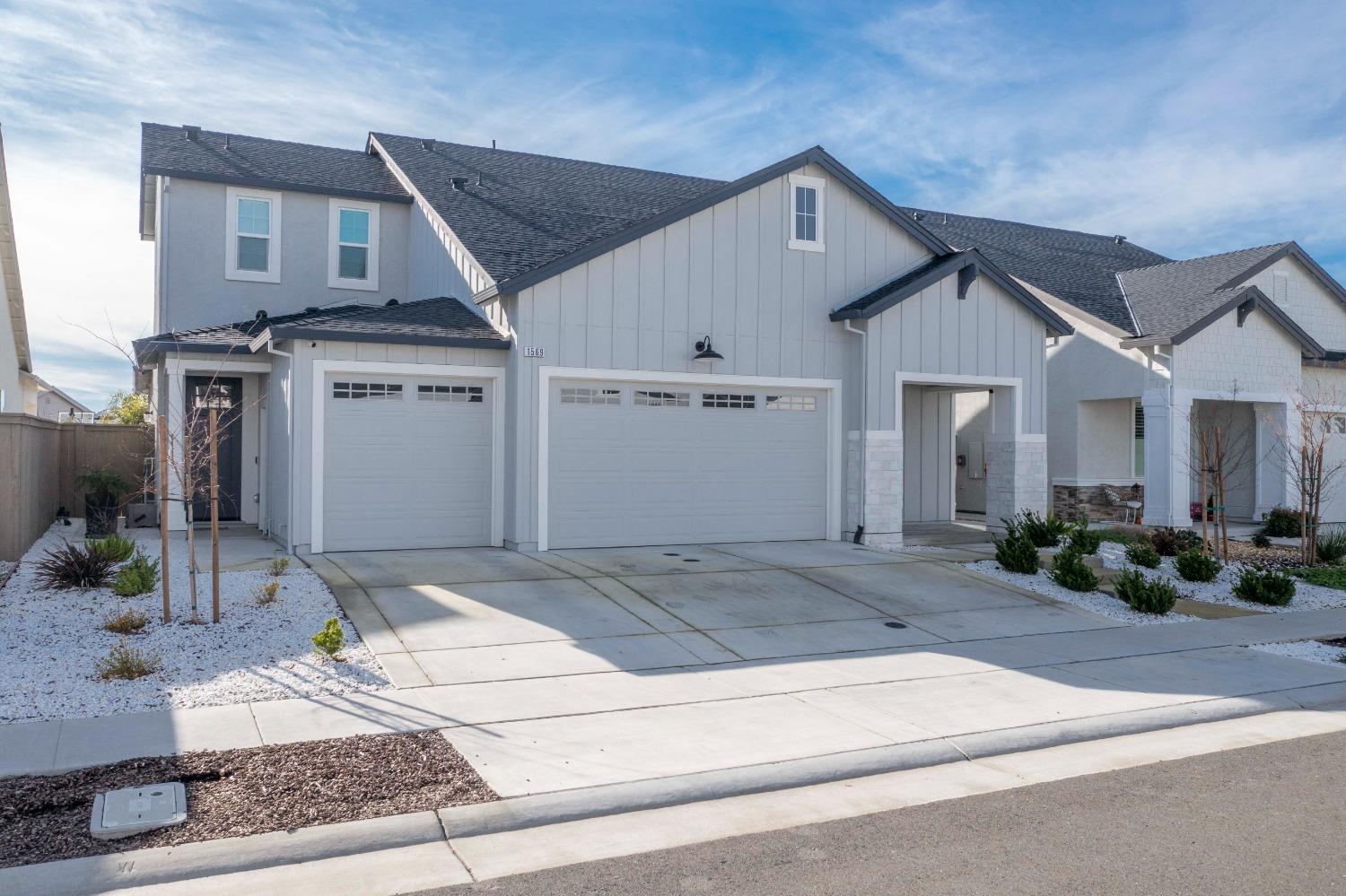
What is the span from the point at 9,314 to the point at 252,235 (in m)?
7.18

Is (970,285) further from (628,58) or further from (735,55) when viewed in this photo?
(628,58)

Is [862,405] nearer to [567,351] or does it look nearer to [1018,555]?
[1018,555]

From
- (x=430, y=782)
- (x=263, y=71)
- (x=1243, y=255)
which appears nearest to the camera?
(x=430, y=782)

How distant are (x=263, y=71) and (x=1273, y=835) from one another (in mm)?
13572

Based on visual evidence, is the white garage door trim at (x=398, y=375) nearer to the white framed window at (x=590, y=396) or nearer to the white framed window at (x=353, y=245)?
the white framed window at (x=590, y=396)

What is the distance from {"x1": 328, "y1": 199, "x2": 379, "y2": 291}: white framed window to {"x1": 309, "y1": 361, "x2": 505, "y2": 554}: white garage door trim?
19.2 ft

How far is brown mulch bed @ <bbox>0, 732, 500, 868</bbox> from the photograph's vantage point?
16.4ft

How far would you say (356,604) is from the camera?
392 inches

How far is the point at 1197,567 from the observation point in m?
13.4

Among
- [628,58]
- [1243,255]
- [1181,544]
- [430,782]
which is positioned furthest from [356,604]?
[1243,255]

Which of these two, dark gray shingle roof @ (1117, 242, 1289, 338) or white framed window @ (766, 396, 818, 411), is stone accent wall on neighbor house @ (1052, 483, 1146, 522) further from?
white framed window @ (766, 396, 818, 411)

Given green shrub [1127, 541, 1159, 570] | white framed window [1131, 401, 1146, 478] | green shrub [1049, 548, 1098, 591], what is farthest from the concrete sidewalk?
white framed window [1131, 401, 1146, 478]

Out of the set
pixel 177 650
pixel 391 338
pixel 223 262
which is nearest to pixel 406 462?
pixel 391 338

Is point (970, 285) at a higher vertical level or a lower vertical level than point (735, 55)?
lower
